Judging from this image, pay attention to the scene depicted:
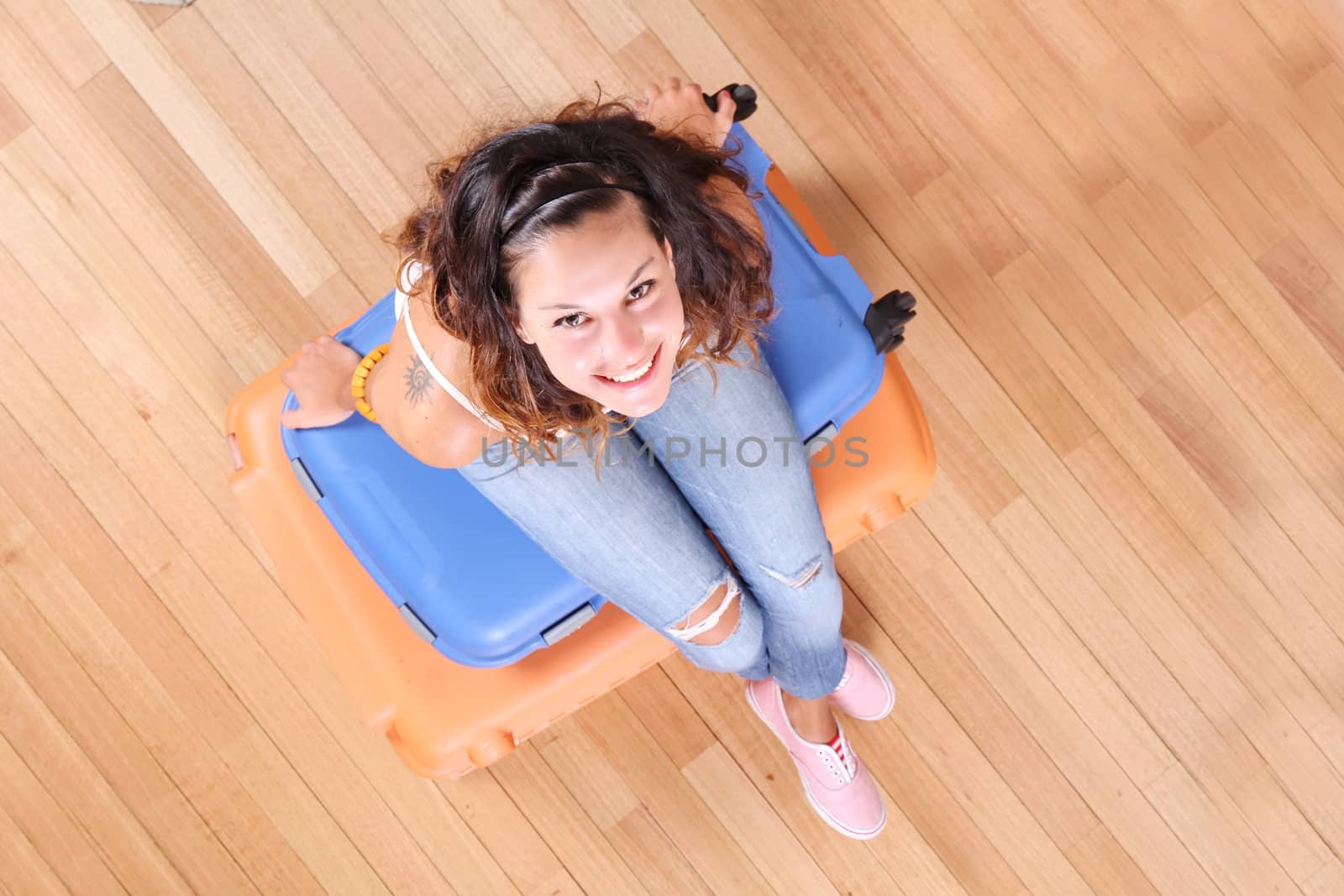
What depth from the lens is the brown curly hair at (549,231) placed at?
2.78 feet

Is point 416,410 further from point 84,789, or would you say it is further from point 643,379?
point 84,789

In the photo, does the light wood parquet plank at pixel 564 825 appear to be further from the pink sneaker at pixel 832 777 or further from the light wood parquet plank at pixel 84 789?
the light wood parquet plank at pixel 84 789

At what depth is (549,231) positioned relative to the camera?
2.74ft

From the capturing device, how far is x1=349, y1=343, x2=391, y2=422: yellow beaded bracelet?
47.7 inches

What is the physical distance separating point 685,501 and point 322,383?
51 centimetres

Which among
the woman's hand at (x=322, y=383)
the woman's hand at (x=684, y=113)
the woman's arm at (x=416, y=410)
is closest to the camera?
the woman's arm at (x=416, y=410)

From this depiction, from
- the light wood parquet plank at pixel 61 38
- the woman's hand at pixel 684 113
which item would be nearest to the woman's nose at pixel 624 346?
the woman's hand at pixel 684 113

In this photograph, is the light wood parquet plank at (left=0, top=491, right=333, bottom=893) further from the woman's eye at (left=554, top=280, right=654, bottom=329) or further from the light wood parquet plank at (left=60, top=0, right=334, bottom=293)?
the woman's eye at (left=554, top=280, right=654, bottom=329)

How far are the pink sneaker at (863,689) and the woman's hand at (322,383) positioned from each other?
2.83 ft

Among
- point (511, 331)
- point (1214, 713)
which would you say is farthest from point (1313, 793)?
point (511, 331)

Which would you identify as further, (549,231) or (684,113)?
(684,113)

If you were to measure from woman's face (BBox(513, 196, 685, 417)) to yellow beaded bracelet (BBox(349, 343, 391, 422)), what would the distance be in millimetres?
360

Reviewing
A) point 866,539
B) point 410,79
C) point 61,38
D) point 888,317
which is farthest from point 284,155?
point 866,539

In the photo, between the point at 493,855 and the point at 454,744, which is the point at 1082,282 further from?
the point at 493,855
